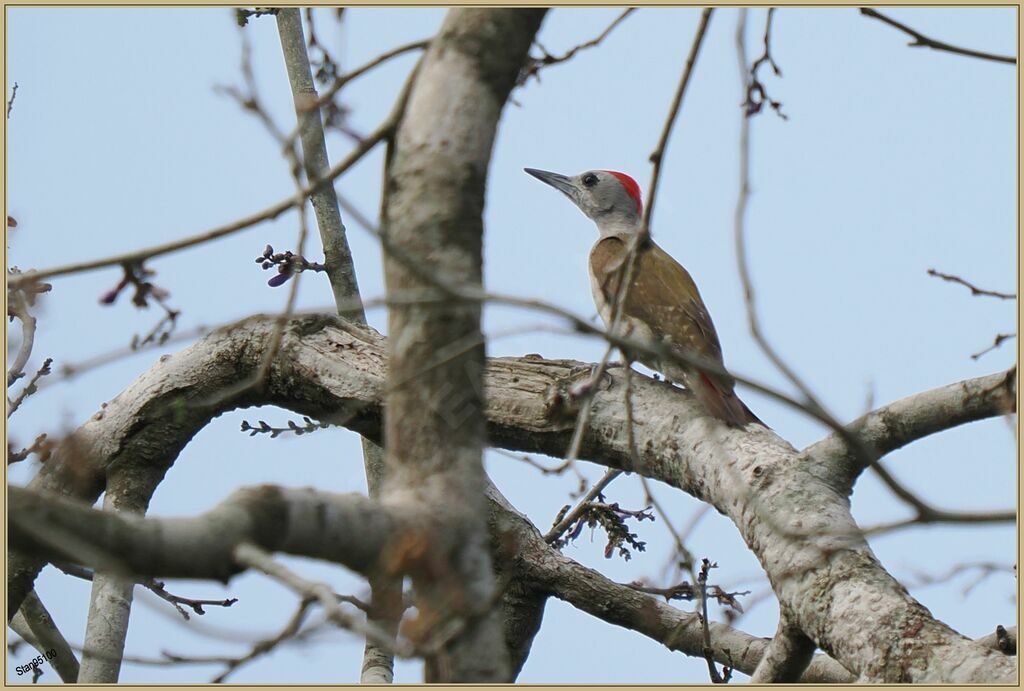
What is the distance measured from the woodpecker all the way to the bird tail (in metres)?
0.03

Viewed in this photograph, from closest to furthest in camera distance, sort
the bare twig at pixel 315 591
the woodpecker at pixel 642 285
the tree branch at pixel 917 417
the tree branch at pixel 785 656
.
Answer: the bare twig at pixel 315 591 < the tree branch at pixel 785 656 < the tree branch at pixel 917 417 < the woodpecker at pixel 642 285

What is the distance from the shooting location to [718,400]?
4.37m

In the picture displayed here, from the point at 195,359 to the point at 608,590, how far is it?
226cm

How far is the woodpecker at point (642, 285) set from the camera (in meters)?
6.53

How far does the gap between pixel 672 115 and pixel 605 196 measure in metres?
5.76

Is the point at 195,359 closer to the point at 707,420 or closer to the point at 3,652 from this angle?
the point at 3,652

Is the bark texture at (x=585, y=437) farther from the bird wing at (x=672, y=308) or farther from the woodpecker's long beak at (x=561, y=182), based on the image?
the woodpecker's long beak at (x=561, y=182)

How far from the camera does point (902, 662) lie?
10.6 ft

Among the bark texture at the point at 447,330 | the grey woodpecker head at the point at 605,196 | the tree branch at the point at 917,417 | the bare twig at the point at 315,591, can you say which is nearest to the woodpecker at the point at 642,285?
the grey woodpecker head at the point at 605,196

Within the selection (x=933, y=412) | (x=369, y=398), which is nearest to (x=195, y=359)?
(x=369, y=398)

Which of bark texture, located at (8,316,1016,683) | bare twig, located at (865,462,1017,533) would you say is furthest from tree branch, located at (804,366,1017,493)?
bare twig, located at (865,462,1017,533)

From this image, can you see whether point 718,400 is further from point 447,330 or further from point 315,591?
point 315,591

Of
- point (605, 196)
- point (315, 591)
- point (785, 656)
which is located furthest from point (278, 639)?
point (605, 196)

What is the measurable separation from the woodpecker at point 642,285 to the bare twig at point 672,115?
1.88 m
